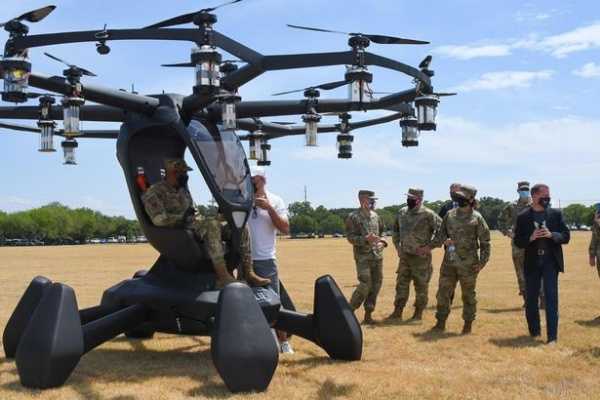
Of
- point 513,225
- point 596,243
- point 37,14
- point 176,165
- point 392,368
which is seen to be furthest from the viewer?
point 513,225

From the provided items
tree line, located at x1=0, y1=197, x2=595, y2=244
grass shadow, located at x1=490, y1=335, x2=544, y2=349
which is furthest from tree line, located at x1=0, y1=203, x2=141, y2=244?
grass shadow, located at x1=490, y1=335, x2=544, y2=349

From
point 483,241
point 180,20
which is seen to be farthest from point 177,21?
point 483,241

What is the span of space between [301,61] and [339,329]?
299cm

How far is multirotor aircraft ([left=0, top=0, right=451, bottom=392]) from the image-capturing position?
5.64m

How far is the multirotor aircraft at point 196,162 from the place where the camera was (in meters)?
5.64

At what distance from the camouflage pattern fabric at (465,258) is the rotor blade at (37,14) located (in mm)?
6063

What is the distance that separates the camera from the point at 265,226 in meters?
7.88

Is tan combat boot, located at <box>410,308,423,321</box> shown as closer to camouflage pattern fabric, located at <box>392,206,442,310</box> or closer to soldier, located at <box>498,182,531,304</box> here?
camouflage pattern fabric, located at <box>392,206,442,310</box>

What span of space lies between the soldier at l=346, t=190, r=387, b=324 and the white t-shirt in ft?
9.46

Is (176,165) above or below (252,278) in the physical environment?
above

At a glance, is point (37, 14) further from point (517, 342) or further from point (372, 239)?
point (517, 342)

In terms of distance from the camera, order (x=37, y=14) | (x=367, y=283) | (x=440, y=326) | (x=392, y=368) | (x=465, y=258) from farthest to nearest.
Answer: (x=367, y=283) < (x=440, y=326) < (x=465, y=258) < (x=392, y=368) < (x=37, y=14)

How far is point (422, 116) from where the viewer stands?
629 centimetres

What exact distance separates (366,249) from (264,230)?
3.20 m
